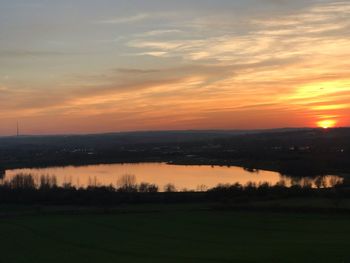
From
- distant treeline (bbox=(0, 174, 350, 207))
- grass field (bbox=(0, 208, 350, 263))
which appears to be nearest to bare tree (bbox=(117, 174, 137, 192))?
distant treeline (bbox=(0, 174, 350, 207))

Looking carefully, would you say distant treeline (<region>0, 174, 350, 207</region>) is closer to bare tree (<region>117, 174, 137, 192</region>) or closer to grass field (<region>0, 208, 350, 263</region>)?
bare tree (<region>117, 174, 137, 192</region>)

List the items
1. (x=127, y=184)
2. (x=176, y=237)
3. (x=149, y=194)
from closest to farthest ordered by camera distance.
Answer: (x=176, y=237)
(x=149, y=194)
(x=127, y=184)

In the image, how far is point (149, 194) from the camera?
3875 centimetres

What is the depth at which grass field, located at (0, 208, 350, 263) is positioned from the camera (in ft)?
54.9

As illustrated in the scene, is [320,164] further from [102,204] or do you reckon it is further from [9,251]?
[9,251]

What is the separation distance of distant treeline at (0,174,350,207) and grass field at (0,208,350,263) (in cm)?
600

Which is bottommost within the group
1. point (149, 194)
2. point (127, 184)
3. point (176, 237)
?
point (176, 237)

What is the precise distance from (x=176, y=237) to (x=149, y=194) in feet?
56.2

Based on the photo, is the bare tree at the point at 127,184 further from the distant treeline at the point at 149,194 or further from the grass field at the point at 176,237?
the grass field at the point at 176,237

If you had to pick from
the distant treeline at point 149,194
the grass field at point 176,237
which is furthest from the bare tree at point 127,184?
the grass field at point 176,237

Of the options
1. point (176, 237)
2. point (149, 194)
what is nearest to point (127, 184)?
point (149, 194)

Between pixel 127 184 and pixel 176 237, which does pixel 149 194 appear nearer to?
pixel 127 184

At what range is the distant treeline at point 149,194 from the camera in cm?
3553

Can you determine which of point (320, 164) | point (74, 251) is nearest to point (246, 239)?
point (74, 251)
